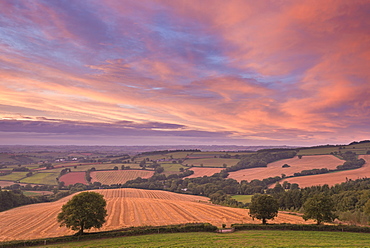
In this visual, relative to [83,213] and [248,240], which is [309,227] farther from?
[83,213]

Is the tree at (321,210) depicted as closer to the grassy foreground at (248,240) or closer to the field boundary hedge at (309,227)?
the field boundary hedge at (309,227)

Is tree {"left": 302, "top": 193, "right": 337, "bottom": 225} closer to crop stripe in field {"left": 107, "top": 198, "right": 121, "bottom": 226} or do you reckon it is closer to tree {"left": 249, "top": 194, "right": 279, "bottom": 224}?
tree {"left": 249, "top": 194, "right": 279, "bottom": 224}

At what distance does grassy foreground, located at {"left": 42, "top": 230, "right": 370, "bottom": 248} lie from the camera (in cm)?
4303

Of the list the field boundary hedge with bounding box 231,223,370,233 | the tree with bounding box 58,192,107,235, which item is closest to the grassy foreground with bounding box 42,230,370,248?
the field boundary hedge with bounding box 231,223,370,233

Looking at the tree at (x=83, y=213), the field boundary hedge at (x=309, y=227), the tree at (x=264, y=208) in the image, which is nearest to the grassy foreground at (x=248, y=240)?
the field boundary hedge at (x=309, y=227)

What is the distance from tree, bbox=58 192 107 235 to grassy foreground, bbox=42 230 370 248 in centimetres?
562

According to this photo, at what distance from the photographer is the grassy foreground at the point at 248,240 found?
141 feet

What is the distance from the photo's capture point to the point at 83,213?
5512cm

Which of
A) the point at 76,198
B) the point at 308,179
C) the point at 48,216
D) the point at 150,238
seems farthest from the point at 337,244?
the point at 308,179

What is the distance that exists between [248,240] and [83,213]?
1519 inches

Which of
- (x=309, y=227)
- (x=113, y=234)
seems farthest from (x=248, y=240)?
(x=113, y=234)

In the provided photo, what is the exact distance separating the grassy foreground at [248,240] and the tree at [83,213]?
5625 mm

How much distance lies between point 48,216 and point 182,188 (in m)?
118

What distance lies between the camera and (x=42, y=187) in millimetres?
185750
